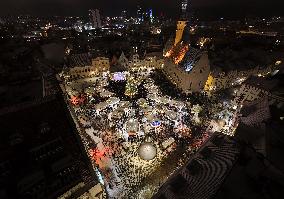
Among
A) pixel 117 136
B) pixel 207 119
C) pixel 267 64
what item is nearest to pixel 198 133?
pixel 207 119

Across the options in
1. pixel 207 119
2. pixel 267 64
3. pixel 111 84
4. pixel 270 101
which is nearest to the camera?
pixel 270 101

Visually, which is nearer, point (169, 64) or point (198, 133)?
point (198, 133)

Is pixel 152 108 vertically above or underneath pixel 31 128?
underneath

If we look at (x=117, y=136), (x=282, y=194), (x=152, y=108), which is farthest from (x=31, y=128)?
(x=152, y=108)

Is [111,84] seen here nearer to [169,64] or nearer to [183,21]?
[169,64]

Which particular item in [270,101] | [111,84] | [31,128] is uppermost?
[31,128]

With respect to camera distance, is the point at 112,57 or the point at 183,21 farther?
the point at 112,57

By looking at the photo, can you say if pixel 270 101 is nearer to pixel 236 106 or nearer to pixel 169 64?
pixel 236 106

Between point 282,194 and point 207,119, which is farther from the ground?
point 282,194

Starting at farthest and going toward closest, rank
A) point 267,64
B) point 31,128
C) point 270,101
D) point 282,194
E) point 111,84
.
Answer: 1. point 267,64
2. point 111,84
3. point 270,101
4. point 31,128
5. point 282,194
